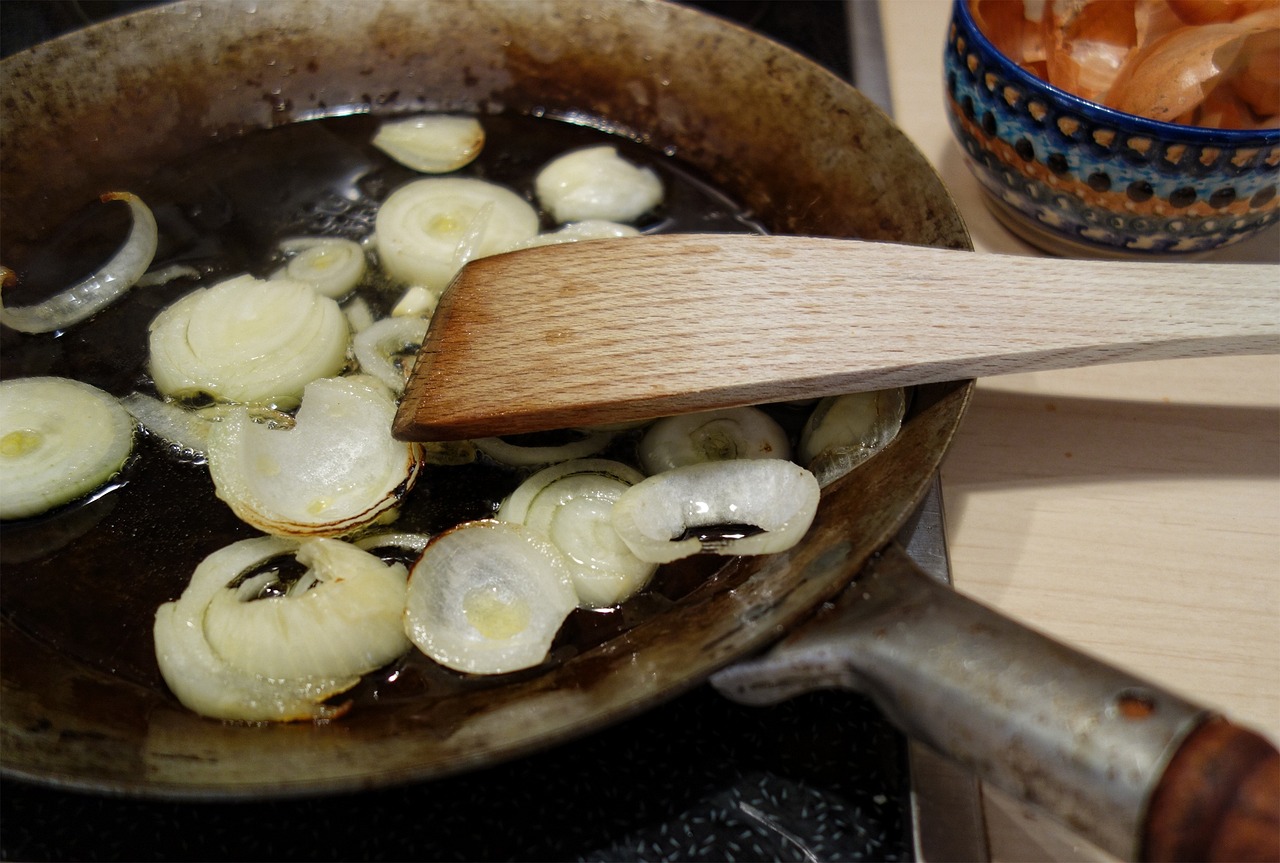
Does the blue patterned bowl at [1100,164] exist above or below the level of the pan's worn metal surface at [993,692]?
above

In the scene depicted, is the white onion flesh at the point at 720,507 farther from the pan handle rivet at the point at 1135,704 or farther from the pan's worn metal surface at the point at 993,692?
the pan handle rivet at the point at 1135,704

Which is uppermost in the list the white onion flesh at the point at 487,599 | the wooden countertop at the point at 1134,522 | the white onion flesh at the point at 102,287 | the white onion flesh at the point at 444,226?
the white onion flesh at the point at 102,287

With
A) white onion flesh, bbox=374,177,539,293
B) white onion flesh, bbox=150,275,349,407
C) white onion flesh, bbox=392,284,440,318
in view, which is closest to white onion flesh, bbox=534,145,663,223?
white onion flesh, bbox=374,177,539,293

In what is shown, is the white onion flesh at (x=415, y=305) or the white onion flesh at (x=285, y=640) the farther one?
the white onion flesh at (x=415, y=305)

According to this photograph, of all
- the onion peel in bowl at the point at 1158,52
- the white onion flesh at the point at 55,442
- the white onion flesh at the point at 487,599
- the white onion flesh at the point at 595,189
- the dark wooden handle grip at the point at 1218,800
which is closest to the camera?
the dark wooden handle grip at the point at 1218,800

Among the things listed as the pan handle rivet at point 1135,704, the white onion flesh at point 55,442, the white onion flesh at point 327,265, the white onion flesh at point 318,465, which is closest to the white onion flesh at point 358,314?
the white onion flesh at point 327,265

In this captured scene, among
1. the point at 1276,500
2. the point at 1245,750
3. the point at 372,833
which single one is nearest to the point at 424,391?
the point at 372,833

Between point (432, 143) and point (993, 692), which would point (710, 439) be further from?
point (432, 143)

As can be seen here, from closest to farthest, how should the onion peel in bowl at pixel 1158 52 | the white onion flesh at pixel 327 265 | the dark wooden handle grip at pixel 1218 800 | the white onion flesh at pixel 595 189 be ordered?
the dark wooden handle grip at pixel 1218 800 → the onion peel in bowl at pixel 1158 52 → the white onion flesh at pixel 327 265 → the white onion flesh at pixel 595 189

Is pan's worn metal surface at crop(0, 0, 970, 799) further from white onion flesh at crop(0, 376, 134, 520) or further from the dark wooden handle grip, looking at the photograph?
the dark wooden handle grip
